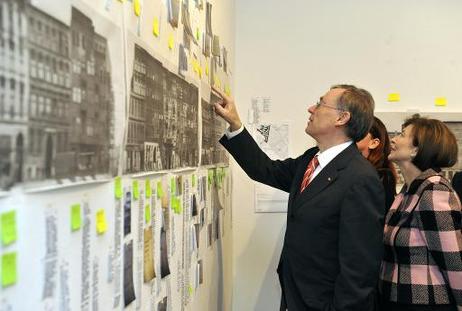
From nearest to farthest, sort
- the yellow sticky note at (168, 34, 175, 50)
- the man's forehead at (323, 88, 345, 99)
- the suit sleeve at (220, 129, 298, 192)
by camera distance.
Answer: the yellow sticky note at (168, 34, 175, 50) < the man's forehead at (323, 88, 345, 99) < the suit sleeve at (220, 129, 298, 192)

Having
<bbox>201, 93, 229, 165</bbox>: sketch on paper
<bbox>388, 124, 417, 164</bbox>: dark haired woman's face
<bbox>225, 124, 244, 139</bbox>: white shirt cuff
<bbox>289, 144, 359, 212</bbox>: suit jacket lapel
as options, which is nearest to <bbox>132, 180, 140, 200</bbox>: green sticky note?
<bbox>201, 93, 229, 165</bbox>: sketch on paper

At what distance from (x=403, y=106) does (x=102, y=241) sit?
2.72 m

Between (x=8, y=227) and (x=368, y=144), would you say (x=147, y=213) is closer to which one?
(x=8, y=227)

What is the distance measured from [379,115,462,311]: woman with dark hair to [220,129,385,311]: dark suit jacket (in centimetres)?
20

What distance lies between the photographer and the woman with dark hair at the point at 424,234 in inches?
66.7

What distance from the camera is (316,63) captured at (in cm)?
310

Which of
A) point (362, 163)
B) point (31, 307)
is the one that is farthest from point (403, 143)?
point (31, 307)

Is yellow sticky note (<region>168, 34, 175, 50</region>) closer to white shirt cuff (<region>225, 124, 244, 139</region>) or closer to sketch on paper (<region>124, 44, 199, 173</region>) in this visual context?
sketch on paper (<region>124, 44, 199, 173</region>)

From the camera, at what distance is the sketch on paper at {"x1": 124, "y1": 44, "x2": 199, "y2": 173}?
98cm

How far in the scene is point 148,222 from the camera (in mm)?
1080

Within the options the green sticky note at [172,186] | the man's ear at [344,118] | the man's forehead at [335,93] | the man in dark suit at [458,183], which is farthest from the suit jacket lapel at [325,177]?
the man in dark suit at [458,183]

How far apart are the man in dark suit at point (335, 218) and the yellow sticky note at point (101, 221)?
1024 millimetres

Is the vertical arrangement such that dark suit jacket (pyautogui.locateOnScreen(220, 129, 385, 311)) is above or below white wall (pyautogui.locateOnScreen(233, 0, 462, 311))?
below

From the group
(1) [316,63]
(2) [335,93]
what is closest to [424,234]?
(2) [335,93]
